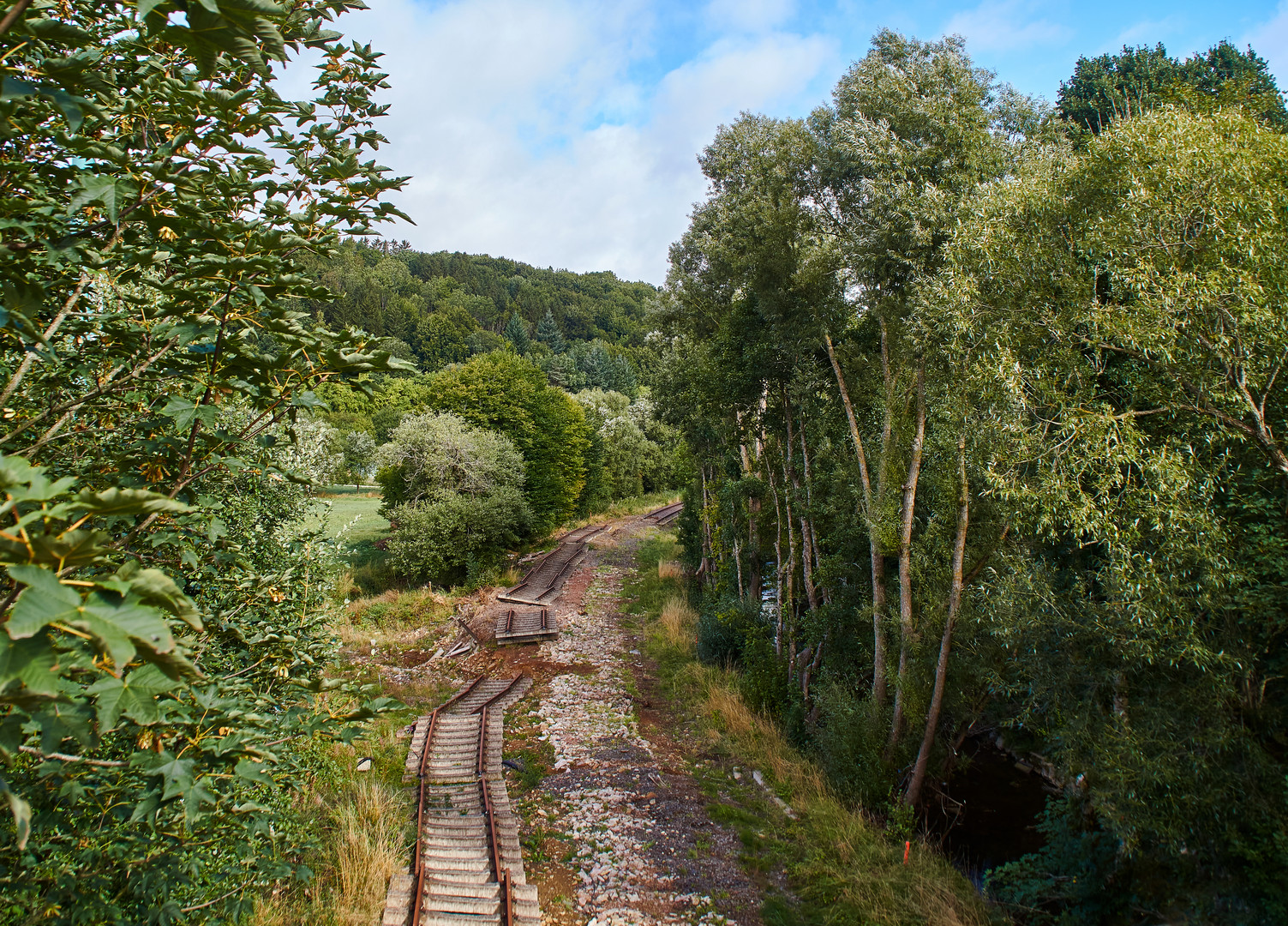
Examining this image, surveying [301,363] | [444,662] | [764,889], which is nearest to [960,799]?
[764,889]

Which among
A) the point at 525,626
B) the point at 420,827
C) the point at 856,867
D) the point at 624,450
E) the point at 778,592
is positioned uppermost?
the point at 624,450

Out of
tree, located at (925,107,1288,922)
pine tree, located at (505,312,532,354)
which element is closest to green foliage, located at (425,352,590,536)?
tree, located at (925,107,1288,922)

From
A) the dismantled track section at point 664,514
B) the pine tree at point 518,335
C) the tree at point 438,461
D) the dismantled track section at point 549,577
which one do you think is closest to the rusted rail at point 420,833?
the dismantled track section at point 549,577

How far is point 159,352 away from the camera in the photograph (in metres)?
3.08

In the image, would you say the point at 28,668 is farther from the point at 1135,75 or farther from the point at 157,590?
the point at 1135,75

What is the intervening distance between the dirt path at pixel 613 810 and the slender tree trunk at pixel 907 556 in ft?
12.8

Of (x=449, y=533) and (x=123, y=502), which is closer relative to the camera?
(x=123, y=502)

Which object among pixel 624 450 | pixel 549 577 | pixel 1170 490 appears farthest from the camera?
pixel 624 450

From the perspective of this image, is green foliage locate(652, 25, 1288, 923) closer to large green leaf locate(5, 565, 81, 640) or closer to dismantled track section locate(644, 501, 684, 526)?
large green leaf locate(5, 565, 81, 640)

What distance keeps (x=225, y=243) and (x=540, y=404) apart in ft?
115

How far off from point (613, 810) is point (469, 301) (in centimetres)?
12333

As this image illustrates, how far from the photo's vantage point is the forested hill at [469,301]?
96312 mm

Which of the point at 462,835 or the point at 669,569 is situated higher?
the point at 669,569

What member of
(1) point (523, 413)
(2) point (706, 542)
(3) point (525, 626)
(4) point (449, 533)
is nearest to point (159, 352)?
(3) point (525, 626)
